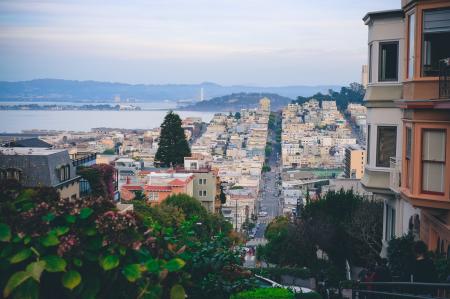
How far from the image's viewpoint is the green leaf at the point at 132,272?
3.20m

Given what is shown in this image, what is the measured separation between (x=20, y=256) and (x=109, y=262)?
35 cm

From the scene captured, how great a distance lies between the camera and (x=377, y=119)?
958 centimetres

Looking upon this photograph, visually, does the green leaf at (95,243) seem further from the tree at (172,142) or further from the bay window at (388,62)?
the tree at (172,142)

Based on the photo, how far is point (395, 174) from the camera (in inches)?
344

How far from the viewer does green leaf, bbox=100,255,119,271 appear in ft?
10.4

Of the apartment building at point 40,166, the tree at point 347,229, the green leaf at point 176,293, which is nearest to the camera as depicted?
the green leaf at point 176,293

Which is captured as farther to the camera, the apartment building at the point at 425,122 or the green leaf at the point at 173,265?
the apartment building at the point at 425,122

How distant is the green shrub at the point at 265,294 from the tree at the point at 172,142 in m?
36.8

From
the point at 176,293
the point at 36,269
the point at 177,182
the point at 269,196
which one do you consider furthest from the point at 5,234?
the point at 269,196

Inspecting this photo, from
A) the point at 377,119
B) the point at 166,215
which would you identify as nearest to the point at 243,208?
the point at 166,215

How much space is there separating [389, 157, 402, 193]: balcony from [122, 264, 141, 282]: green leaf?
17.4ft

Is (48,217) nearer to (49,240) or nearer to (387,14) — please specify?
(49,240)

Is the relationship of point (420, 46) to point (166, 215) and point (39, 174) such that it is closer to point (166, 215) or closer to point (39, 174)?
point (39, 174)

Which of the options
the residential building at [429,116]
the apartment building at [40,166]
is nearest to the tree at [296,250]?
the apartment building at [40,166]
